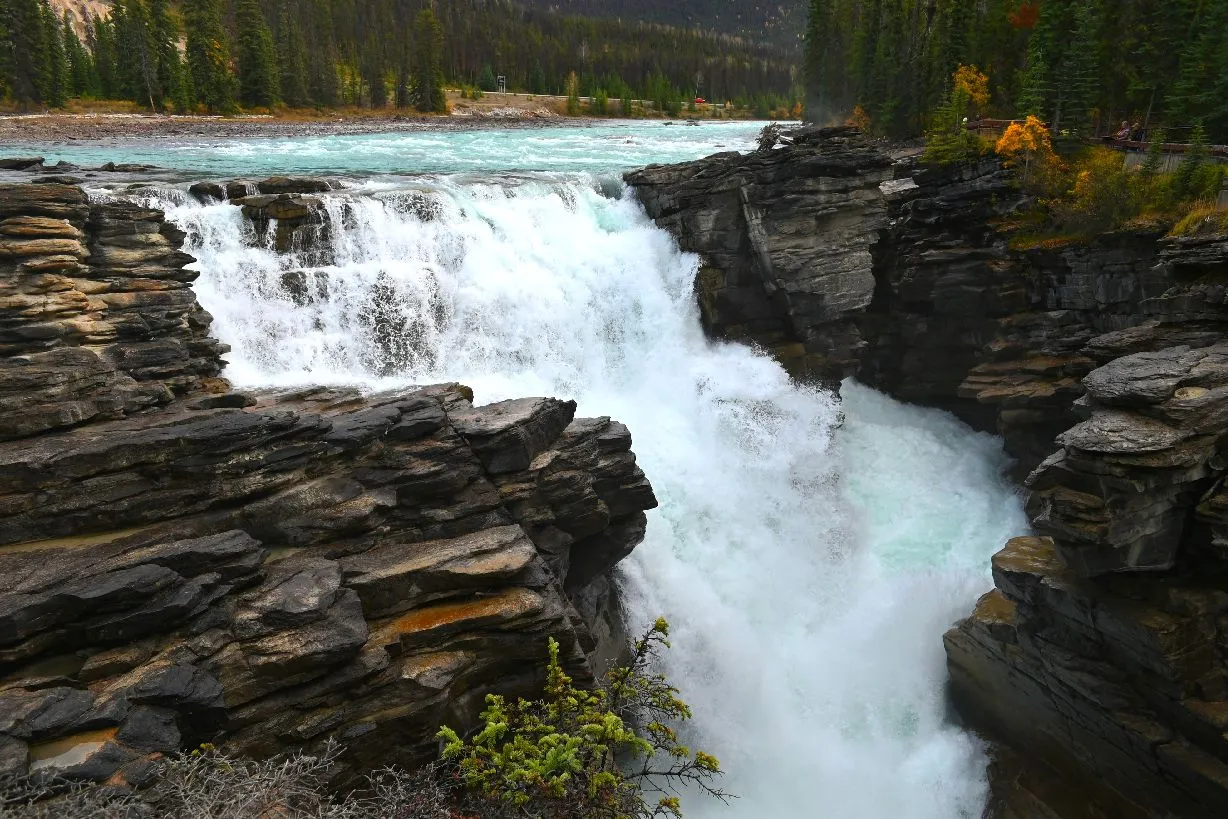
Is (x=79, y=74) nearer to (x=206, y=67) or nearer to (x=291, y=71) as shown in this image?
(x=206, y=67)

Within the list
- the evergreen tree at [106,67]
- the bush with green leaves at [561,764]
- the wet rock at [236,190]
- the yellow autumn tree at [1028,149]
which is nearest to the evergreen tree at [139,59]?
the evergreen tree at [106,67]

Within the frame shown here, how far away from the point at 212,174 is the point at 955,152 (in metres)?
33.2

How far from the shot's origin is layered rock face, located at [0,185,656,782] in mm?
10391

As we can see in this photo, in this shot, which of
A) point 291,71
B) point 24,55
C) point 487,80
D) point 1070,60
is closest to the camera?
point 1070,60

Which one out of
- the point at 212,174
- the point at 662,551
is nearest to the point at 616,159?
the point at 212,174

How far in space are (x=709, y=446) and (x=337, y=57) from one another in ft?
373

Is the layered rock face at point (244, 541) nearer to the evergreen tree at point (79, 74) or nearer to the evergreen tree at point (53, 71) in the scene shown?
the evergreen tree at point (53, 71)

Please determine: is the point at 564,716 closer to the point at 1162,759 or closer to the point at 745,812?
the point at 745,812

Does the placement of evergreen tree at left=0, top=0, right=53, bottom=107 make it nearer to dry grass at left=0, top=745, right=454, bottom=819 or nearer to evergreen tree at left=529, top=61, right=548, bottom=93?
evergreen tree at left=529, top=61, right=548, bottom=93

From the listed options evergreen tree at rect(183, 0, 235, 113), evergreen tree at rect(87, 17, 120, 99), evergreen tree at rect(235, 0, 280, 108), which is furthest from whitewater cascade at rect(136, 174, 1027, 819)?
evergreen tree at rect(87, 17, 120, 99)

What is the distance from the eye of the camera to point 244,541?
12.0m

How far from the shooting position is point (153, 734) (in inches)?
377

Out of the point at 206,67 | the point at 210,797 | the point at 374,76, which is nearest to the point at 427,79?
the point at 374,76

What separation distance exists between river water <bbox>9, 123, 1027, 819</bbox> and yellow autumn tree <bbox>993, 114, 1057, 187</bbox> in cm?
1069
